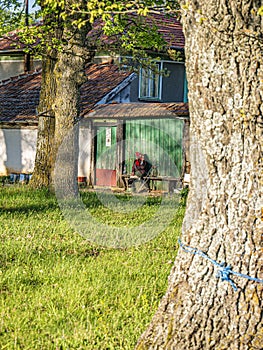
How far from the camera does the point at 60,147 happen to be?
16.5 metres

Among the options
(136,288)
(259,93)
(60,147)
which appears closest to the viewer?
(259,93)

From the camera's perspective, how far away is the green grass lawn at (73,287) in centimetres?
596

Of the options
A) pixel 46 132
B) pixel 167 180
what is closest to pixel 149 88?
pixel 167 180

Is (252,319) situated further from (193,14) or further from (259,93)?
(193,14)

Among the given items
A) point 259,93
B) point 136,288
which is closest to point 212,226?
point 259,93

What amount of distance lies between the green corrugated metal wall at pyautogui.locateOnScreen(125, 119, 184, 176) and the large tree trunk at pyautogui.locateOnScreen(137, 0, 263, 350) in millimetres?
16071

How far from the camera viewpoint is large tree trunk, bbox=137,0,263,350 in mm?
4590

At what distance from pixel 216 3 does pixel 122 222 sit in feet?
26.0

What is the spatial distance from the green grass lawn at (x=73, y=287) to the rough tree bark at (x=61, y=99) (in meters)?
5.30

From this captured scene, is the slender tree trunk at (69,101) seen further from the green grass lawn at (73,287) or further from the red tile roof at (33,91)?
the red tile roof at (33,91)

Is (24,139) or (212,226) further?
(24,139)

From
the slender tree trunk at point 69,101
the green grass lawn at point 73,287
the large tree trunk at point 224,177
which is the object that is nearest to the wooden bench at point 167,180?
the slender tree trunk at point 69,101

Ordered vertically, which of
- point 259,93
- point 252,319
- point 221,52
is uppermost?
point 221,52

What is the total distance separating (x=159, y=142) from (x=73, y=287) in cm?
1473
